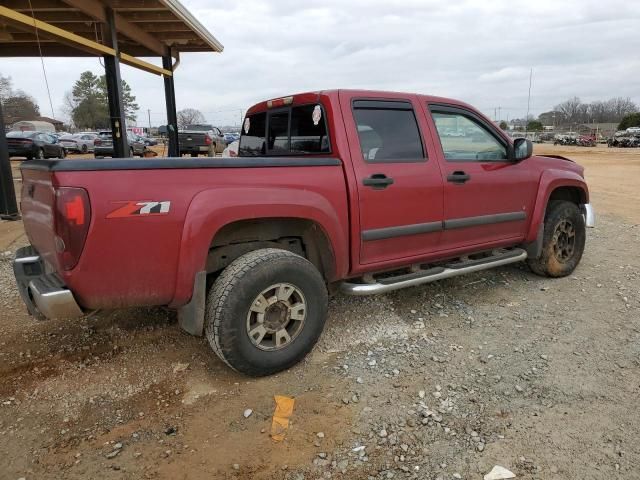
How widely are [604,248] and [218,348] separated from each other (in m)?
5.49

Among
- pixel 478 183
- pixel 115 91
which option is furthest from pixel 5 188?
pixel 478 183

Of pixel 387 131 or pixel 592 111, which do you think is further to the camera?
pixel 592 111

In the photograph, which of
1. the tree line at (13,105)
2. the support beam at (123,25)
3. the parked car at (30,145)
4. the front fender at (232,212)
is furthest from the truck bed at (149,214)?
the tree line at (13,105)

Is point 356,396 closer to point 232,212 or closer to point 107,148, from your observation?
point 232,212

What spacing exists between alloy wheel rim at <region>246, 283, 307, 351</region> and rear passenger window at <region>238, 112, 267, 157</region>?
1663 mm

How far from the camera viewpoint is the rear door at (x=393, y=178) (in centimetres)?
347

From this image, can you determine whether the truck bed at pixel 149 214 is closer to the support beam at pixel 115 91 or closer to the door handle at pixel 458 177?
the door handle at pixel 458 177

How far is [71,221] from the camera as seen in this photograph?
2.47 meters

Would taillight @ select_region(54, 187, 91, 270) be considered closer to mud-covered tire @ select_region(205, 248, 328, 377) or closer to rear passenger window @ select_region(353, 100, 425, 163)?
mud-covered tire @ select_region(205, 248, 328, 377)

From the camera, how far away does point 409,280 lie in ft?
12.3

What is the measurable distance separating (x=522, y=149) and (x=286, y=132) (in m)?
2.10

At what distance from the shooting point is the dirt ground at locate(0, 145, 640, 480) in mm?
2379

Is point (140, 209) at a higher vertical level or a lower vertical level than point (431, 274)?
higher

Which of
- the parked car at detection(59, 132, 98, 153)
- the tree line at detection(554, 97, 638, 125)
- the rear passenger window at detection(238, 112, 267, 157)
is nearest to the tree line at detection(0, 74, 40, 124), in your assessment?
the parked car at detection(59, 132, 98, 153)
